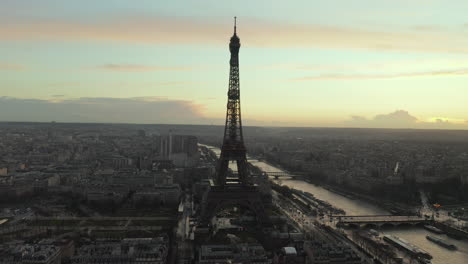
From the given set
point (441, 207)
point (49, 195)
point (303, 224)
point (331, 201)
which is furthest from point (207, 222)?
point (441, 207)

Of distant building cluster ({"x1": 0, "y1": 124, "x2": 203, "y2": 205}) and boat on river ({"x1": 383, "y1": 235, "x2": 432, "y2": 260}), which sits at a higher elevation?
distant building cluster ({"x1": 0, "y1": 124, "x2": 203, "y2": 205})

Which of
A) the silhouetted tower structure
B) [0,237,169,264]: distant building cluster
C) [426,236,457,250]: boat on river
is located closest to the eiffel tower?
the silhouetted tower structure

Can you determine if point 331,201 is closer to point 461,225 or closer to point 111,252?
point 461,225

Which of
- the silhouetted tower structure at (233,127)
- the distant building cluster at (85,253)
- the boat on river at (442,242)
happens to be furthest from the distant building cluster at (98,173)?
the boat on river at (442,242)

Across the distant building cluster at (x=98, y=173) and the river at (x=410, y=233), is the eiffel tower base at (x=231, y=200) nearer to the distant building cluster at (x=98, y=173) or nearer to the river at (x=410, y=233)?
the river at (x=410, y=233)

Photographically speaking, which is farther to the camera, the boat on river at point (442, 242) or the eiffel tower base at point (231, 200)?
the eiffel tower base at point (231, 200)

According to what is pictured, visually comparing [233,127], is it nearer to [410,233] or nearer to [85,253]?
[85,253]

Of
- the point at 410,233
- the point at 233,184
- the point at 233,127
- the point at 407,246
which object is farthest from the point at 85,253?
the point at 410,233

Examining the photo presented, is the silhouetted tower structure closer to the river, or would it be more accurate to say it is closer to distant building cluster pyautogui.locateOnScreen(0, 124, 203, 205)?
distant building cluster pyautogui.locateOnScreen(0, 124, 203, 205)

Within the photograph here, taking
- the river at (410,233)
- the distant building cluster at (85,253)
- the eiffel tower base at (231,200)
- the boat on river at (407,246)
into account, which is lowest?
the river at (410,233)
